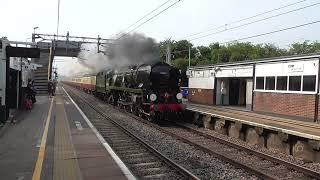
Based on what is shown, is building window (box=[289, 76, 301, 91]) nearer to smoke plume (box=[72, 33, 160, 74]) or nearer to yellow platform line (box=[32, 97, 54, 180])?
smoke plume (box=[72, 33, 160, 74])

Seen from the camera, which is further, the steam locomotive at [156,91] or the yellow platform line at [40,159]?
the steam locomotive at [156,91]

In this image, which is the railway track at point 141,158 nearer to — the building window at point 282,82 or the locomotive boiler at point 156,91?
the locomotive boiler at point 156,91

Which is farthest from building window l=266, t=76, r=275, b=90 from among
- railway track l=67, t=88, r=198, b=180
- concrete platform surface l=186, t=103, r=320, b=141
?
railway track l=67, t=88, r=198, b=180

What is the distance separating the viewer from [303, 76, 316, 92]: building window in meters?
20.1

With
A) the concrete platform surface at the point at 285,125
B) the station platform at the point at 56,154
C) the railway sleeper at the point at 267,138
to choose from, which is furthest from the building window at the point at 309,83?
the station platform at the point at 56,154

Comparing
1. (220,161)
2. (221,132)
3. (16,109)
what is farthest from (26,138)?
(16,109)

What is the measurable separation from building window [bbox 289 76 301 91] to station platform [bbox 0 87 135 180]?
10.3m

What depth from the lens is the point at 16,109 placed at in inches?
964

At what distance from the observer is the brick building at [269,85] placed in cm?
2041

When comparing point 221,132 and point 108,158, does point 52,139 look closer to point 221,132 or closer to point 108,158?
point 108,158

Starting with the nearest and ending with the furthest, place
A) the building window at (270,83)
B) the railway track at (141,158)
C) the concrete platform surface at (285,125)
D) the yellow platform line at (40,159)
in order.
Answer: the yellow platform line at (40,159) < the railway track at (141,158) < the concrete platform surface at (285,125) < the building window at (270,83)

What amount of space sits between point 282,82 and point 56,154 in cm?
1492

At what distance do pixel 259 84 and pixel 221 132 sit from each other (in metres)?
8.75

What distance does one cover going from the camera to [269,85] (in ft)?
79.8
